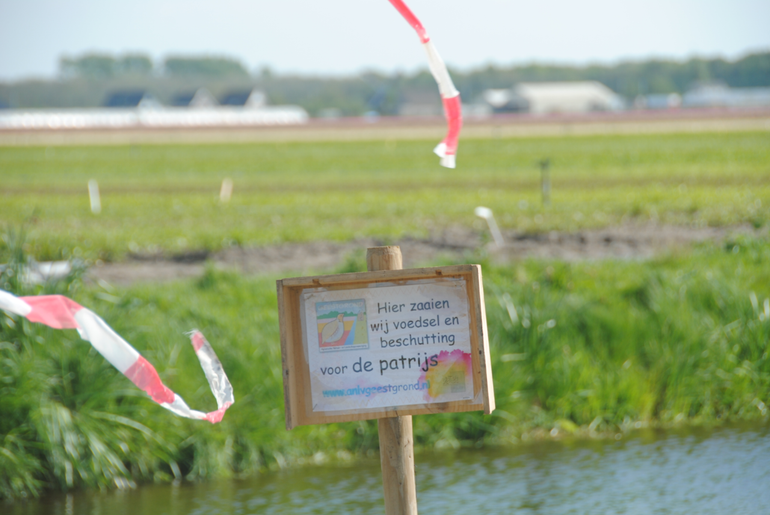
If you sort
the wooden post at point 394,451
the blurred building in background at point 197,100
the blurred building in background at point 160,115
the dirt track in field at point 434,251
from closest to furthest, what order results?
1. the wooden post at point 394,451
2. the dirt track in field at point 434,251
3. the blurred building in background at point 160,115
4. the blurred building in background at point 197,100

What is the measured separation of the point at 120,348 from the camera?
3332mm

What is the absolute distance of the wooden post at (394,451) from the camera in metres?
3.42

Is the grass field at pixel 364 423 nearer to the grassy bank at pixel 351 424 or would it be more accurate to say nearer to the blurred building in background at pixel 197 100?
the grassy bank at pixel 351 424

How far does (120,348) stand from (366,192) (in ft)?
62.7

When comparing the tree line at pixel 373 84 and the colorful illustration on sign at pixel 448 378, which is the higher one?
the tree line at pixel 373 84

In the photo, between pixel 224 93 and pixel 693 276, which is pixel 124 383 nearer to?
pixel 693 276

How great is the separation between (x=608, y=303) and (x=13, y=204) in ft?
52.9

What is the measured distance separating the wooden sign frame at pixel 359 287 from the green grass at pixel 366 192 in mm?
6366

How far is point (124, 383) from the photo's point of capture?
20.5 feet

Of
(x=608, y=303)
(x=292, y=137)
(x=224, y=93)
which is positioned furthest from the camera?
(x=224, y=93)

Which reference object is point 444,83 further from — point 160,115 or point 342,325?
point 160,115

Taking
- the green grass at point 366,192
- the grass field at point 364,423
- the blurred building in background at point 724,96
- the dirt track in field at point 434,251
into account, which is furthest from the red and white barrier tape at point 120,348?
the blurred building in background at point 724,96

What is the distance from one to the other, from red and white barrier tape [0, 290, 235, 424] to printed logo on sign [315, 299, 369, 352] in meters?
0.41

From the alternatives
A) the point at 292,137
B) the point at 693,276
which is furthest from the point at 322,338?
the point at 292,137
